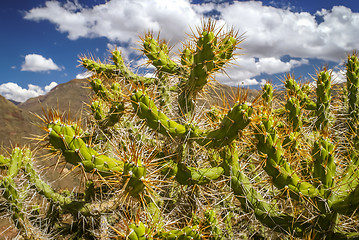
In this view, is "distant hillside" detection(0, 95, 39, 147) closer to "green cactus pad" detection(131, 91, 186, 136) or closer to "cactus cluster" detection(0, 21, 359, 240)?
"cactus cluster" detection(0, 21, 359, 240)

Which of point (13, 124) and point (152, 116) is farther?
point (13, 124)

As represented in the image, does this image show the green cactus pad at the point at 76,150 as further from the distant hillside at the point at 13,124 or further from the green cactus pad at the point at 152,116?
the distant hillside at the point at 13,124

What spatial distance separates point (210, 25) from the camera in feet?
8.31

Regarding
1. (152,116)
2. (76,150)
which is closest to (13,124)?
(76,150)

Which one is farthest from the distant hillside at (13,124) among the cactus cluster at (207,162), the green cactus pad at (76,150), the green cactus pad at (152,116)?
the green cactus pad at (152,116)

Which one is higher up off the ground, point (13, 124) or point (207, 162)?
point (13, 124)

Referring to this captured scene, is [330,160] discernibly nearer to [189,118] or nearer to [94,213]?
[189,118]

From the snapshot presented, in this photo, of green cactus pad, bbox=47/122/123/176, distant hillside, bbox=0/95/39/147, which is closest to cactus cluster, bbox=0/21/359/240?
green cactus pad, bbox=47/122/123/176

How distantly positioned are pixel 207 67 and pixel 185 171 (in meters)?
1.00

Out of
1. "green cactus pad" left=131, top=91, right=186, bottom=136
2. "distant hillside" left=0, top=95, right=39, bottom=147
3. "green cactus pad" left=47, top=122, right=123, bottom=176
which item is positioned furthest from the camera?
"distant hillside" left=0, top=95, right=39, bottom=147

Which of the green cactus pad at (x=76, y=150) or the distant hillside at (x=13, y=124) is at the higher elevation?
the distant hillside at (x=13, y=124)

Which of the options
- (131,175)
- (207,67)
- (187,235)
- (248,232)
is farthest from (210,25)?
(248,232)

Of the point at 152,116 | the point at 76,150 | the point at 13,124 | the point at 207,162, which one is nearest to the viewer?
the point at 76,150

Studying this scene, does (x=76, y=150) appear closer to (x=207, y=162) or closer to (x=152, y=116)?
(x=152, y=116)
